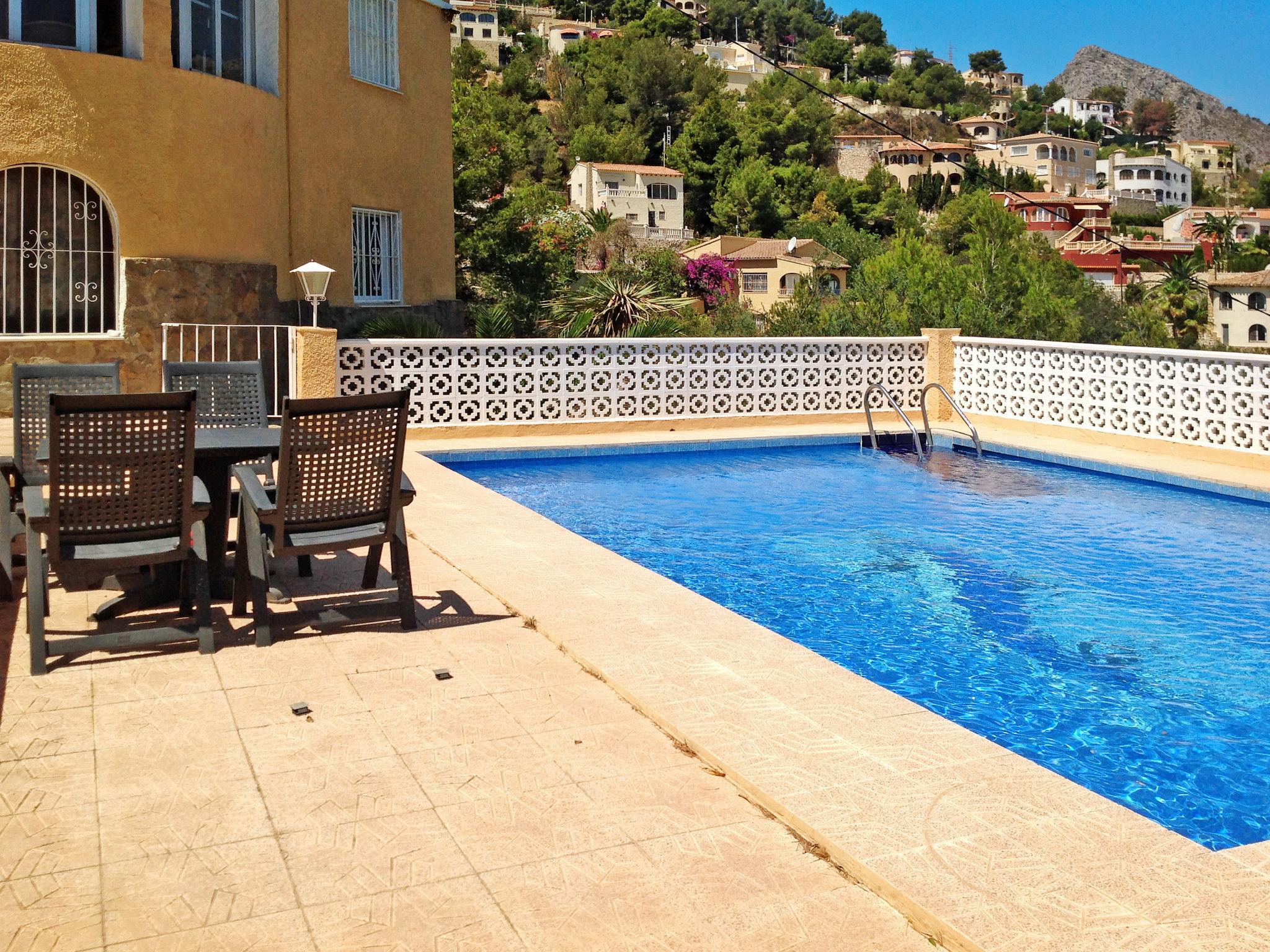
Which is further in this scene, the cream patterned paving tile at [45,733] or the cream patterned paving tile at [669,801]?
the cream patterned paving tile at [45,733]

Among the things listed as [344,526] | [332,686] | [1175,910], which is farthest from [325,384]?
[1175,910]

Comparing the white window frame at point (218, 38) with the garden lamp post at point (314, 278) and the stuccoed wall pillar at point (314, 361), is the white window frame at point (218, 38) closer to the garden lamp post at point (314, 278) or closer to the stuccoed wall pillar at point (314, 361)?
the garden lamp post at point (314, 278)

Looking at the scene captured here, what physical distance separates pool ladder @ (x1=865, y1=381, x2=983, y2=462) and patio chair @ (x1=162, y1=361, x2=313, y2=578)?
26.8 feet

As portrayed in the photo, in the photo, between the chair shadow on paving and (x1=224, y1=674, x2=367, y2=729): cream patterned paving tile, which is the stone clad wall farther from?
(x1=224, y1=674, x2=367, y2=729): cream patterned paving tile

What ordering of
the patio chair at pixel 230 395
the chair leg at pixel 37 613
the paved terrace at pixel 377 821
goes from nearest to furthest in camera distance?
the paved terrace at pixel 377 821 < the chair leg at pixel 37 613 < the patio chair at pixel 230 395

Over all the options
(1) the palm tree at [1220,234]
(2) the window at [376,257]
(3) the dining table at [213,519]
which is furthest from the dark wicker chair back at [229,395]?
(1) the palm tree at [1220,234]

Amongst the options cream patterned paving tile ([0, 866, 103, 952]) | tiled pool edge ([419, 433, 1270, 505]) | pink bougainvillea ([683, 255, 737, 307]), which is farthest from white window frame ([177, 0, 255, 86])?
pink bougainvillea ([683, 255, 737, 307])

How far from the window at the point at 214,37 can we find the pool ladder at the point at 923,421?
847 cm

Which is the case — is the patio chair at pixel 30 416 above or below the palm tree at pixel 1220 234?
below

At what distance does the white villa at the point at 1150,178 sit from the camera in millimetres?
156875

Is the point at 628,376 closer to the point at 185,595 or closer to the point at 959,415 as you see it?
the point at 959,415

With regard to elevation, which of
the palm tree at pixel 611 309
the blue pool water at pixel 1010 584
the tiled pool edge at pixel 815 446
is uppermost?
the palm tree at pixel 611 309

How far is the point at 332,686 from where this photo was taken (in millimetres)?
4883

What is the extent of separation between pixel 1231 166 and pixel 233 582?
198 metres
